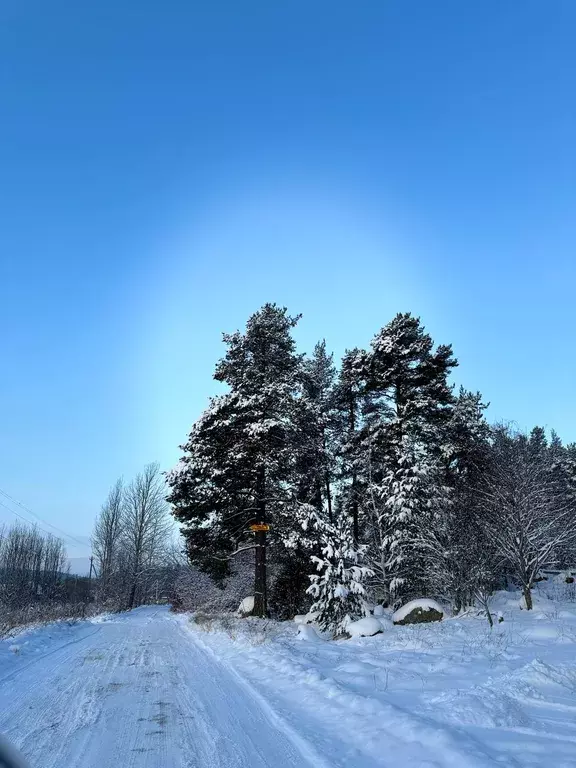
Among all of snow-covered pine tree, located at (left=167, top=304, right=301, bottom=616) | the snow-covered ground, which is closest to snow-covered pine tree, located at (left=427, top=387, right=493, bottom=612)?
the snow-covered ground

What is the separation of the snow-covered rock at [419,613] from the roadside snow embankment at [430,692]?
305cm

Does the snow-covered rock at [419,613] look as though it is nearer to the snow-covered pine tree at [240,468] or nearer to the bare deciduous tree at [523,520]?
the bare deciduous tree at [523,520]

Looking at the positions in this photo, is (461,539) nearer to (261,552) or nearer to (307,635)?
(307,635)

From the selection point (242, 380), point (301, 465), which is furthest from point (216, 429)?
point (301, 465)

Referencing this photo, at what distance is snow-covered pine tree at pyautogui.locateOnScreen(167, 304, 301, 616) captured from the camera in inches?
727

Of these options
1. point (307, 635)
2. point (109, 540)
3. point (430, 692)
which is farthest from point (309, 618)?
point (109, 540)

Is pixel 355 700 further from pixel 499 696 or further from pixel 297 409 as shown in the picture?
pixel 297 409

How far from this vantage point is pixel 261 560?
18.0 meters

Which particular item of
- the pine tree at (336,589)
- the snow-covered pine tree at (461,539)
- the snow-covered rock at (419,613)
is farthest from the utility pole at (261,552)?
the snow-covered pine tree at (461,539)

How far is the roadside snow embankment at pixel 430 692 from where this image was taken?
4480 millimetres

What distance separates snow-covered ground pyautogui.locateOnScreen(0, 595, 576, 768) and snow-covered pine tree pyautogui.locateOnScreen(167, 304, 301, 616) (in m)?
7.93

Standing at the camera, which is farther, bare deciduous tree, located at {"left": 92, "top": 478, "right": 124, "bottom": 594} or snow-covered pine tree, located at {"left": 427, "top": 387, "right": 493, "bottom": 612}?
bare deciduous tree, located at {"left": 92, "top": 478, "right": 124, "bottom": 594}

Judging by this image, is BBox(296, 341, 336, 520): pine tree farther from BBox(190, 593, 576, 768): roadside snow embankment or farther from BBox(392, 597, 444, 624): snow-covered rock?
BBox(190, 593, 576, 768): roadside snow embankment

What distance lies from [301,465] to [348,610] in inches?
243
